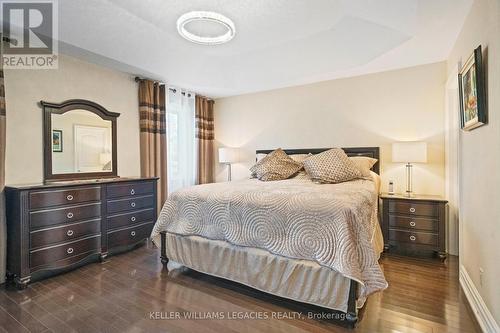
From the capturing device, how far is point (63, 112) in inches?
125

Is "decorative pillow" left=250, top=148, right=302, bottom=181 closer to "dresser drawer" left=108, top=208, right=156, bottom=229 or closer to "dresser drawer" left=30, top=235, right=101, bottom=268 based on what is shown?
"dresser drawer" left=108, top=208, right=156, bottom=229

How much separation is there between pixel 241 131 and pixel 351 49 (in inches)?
100.0

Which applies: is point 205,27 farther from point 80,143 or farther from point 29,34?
point 80,143

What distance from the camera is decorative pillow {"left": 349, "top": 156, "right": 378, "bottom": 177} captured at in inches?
135

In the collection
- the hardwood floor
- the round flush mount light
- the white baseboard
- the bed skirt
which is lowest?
the hardwood floor

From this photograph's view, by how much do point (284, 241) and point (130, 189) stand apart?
2258mm

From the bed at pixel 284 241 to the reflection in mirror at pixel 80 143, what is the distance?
1.41 meters

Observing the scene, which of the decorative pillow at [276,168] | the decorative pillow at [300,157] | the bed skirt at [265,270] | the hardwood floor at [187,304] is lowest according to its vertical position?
the hardwood floor at [187,304]

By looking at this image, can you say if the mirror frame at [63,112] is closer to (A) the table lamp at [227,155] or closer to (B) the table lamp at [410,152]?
(A) the table lamp at [227,155]

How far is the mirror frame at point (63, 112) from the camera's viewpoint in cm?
301

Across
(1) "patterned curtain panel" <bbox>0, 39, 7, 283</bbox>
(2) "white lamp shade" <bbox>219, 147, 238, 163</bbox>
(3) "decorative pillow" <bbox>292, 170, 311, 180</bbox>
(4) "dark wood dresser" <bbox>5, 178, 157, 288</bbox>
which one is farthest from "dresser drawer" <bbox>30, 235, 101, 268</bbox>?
(3) "decorative pillow" <bbox>292, 170, 311, 180</bbox>

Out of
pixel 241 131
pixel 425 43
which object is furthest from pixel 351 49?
pixel 241 131

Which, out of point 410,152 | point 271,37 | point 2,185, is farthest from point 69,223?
point 410,152

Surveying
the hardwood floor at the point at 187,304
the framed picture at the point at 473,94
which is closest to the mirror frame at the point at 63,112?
the hardwood floor at the point at 187,304
